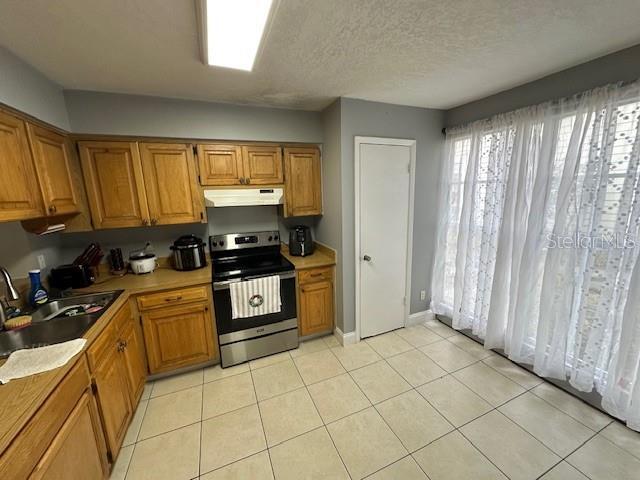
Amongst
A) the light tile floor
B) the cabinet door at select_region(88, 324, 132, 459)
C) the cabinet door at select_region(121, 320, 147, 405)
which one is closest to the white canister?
the cabinet door at select_region(121, 320, 147, 405)

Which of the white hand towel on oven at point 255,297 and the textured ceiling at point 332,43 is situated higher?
the textured ceiling at point 332,43

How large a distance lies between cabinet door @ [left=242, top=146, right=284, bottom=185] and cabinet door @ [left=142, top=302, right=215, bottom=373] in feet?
4.17

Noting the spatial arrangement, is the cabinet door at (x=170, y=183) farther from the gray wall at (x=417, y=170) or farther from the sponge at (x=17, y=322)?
the gray wall at (x=417, y=170)

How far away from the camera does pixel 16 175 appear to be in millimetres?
1446

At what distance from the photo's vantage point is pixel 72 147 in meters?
1.99

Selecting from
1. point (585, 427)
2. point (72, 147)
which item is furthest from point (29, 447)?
point (585, 427)

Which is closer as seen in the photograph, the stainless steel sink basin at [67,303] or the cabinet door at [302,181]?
the stainless steel sink basin at [67,303]

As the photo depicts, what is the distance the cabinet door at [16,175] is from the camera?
1.37m

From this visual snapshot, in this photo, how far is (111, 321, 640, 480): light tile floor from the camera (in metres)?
1.47

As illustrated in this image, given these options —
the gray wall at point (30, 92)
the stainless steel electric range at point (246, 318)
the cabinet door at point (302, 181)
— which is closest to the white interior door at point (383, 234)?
the cabinet door at point (302, 181)

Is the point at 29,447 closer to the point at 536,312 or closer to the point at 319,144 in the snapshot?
the point at 319,144

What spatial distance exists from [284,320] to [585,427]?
231 cm

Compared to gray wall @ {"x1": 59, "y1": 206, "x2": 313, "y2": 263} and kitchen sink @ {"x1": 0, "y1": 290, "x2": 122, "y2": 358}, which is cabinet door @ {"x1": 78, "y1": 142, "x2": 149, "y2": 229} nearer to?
gray wall @ {"x1": 59, "y1": 206, "x2": 313, "y2": 263}

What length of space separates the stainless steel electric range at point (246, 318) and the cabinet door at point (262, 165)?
2.17ft
